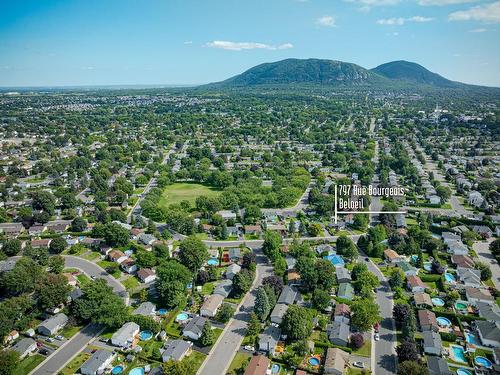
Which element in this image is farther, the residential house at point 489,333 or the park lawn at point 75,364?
the residential house at point 489,333

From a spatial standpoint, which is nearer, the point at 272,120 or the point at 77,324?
the point at 77,324

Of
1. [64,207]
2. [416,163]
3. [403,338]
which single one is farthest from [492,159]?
[64,207]

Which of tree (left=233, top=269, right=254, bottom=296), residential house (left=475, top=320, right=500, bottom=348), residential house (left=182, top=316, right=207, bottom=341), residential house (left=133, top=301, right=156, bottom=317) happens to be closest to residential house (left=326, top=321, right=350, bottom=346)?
tree (left=233, top=269, right=254, bottom=296)

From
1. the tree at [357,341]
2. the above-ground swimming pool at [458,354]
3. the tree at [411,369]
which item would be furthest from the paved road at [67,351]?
the above-ground swimming pool at [458,354]

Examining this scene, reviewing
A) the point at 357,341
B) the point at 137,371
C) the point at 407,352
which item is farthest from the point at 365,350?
the point at 137,371

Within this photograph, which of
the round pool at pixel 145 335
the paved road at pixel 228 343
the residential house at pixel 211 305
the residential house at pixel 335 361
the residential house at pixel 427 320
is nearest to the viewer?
the residential house at pixel 335 361

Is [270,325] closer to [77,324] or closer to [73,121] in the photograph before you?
[77,324]

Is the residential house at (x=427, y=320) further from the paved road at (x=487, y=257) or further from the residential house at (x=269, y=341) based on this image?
the residential house at (x=269, y=341)
